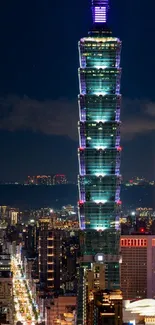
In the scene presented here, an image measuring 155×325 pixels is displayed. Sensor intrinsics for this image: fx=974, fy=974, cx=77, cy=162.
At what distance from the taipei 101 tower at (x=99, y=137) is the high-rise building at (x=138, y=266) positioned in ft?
6.01

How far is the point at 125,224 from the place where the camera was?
112 feet

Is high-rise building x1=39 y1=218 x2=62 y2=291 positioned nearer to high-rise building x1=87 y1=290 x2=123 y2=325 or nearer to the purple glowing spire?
the purple glowing spire

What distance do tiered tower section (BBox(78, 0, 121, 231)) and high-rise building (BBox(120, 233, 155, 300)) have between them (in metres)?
2.92

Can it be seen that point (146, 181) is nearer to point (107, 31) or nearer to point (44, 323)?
point (107, 31)

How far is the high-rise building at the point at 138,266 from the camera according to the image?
30.3m

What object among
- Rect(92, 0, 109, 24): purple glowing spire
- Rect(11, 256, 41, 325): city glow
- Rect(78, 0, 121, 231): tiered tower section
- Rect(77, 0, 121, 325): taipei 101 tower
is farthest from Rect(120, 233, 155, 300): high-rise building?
Rect(92, 0, 109, 24): purple glowing spire

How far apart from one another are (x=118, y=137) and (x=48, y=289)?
491 cm

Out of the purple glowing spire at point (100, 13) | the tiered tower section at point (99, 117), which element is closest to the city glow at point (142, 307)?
the tiered tower section at point (99, 117)

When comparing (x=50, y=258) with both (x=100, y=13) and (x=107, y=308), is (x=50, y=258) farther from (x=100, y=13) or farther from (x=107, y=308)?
(x=107, y=308)

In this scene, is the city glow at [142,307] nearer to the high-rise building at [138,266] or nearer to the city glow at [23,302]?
the city glow at [23,302]

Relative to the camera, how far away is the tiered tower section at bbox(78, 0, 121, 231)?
28.3 m

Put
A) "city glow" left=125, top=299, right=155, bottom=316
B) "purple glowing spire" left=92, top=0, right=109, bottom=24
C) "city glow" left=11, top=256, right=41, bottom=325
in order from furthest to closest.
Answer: "purple glowing spire" left=92, top=0, right=109, bottom=24
"city glow" left=11, top=256, right=41, bottom=325
"city glow" left=125, top=299, right=155, bottom=316

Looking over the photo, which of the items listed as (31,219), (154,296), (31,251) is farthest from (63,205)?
(154,296)

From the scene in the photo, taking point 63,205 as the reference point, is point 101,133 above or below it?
above
